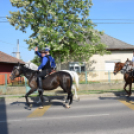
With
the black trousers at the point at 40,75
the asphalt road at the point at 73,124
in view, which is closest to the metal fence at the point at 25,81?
the black trousers at the point at 40,75

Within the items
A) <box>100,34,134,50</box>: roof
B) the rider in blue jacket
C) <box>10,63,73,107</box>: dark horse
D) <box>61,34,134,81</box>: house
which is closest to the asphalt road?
<box>10,63,73,107</box>: dark horse

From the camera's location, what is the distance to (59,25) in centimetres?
1628

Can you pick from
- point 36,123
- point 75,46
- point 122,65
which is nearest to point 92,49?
point 75,46

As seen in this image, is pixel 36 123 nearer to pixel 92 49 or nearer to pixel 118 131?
pixel 118 131

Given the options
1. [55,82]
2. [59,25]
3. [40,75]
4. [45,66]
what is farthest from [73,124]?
[59,25]

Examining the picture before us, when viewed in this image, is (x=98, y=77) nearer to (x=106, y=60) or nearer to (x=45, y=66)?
(x=106, y=60)

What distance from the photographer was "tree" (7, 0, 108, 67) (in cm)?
1567

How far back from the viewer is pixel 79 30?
16531 millimetres

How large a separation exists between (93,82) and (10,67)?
45.8 ft

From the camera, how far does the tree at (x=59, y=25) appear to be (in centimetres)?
1567

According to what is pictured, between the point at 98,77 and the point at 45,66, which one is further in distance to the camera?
the point at 98,77

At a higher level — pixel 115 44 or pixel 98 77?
pixel 115 44

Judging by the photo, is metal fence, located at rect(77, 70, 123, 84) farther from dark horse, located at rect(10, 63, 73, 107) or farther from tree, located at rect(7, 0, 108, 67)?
dark horse, located at rect(10, 63, 73, 107)

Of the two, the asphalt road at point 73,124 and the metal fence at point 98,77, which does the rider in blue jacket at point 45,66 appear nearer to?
the asphalt road at point 73,124
